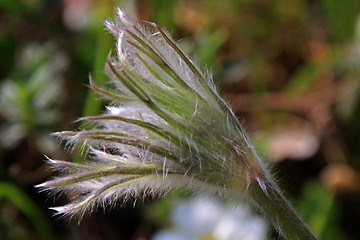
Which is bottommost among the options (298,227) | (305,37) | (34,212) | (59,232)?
(305,37)

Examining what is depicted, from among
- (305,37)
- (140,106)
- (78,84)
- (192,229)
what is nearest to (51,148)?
(78,84)

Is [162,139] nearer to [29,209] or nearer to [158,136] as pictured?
[158,136]

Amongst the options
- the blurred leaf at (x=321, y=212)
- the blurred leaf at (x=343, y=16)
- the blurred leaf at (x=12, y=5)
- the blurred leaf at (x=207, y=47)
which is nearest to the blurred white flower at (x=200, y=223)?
the blurred leaf at (x=321, y=212)

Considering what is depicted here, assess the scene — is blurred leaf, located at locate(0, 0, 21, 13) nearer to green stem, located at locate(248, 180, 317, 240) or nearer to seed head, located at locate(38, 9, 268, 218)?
seed head, located at locate(38, 9, 268, 218)

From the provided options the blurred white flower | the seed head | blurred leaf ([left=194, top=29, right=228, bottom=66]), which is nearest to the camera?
the seed head

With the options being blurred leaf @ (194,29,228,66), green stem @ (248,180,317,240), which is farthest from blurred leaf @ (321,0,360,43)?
green stem @ (248,180,317,240)

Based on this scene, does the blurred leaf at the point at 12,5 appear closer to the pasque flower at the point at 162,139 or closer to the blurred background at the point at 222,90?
the blurred background at the point at 222,90

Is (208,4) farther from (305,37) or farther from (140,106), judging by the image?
(140,106)
